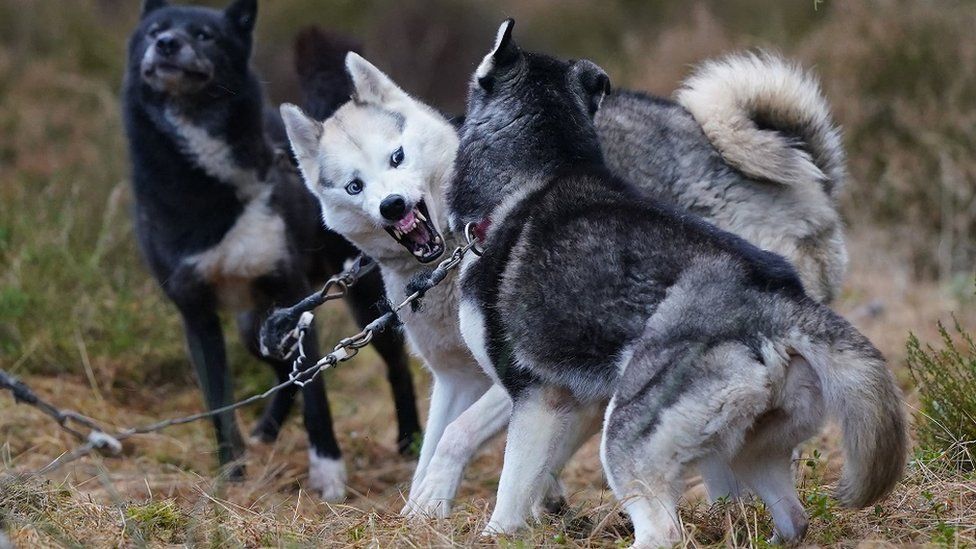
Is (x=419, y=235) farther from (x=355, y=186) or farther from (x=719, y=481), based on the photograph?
(x=719, y=481)

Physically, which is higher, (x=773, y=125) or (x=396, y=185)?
(x=773, y=125)

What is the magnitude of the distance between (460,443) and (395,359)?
2208mm

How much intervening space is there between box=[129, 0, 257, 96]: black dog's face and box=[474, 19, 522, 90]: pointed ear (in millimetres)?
2184

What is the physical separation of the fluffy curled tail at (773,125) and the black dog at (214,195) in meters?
1.95

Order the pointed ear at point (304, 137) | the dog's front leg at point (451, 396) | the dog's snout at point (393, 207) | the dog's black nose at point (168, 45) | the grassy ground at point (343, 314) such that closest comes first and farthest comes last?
the grassy ground at point (343, 314), the dog's snout at point (393, 207), the dog's front leg at point (451, 396), the pointed ear at point (304, 137), the dog's black nose at point (168, 45)

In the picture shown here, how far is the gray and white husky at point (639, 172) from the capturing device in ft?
14.4

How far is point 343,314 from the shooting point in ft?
24.3

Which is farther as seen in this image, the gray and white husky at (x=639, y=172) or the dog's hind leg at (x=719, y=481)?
the gray and white husky at (x=639, y=172)

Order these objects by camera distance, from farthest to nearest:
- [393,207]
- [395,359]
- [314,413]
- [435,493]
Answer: [395,359] < [314,413] < [393,207] < [435,493]

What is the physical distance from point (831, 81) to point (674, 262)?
7121 mm

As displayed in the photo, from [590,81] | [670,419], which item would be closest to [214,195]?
[590,81]

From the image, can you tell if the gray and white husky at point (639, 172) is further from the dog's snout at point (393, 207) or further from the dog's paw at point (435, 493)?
the dog's paw at point (435, 493)

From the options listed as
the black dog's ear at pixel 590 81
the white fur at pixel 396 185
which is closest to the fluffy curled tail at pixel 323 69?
the white fur at pixel 396 185

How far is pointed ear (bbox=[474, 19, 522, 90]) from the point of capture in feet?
12.6
